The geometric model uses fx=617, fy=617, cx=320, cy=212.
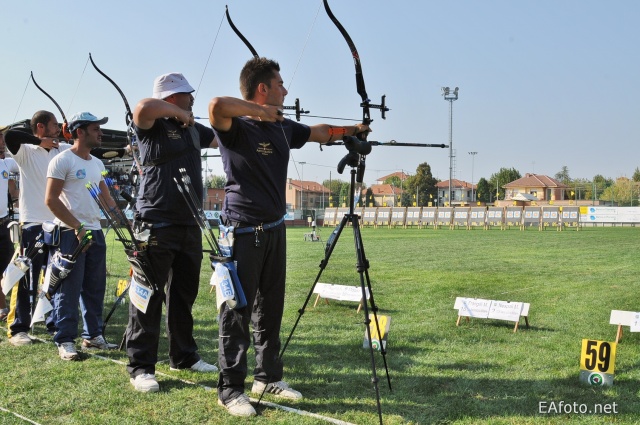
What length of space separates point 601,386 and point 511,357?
1.04m

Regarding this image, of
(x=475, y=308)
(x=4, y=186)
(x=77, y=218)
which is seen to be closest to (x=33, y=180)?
(x=4, y=186)

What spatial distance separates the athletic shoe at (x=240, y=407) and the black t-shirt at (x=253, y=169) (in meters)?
1.17

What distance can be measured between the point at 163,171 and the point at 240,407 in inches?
73.0

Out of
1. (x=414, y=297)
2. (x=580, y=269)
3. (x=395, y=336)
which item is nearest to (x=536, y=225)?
(x=580, y=269)

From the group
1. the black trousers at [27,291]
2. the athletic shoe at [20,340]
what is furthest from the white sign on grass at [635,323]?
the athletic shoe at [20,340]

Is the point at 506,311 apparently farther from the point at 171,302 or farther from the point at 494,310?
the point at 171,302

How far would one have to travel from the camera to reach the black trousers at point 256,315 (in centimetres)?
417

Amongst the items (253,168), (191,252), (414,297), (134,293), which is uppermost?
(253,168)

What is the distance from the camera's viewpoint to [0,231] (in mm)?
7043

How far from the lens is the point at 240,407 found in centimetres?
399

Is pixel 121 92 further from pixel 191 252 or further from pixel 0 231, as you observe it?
pixel 191 252

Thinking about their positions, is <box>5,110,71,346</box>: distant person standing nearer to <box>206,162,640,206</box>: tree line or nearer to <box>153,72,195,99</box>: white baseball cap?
<box>153,72,195,99</box>: white baseball cap

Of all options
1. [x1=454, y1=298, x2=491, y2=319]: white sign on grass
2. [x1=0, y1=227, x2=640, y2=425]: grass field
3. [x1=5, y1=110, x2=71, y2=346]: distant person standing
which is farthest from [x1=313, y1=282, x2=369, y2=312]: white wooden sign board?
[x1=5, y1=110, x2=71, y2=346]: distant person standing

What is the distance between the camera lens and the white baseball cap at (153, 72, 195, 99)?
4652 mm
